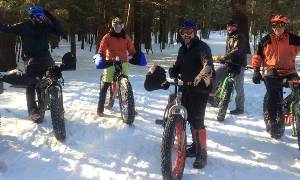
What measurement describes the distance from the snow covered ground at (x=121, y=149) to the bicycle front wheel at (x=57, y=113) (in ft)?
0.51

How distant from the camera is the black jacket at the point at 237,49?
9.50 meters

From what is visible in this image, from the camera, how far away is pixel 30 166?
664cm

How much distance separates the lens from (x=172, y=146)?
18.7ft

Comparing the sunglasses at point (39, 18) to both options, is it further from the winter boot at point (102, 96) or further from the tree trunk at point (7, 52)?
the tree trunk at point (7, 52)

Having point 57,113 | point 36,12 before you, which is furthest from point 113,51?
point 57,113

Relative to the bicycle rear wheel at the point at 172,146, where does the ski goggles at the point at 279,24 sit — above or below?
above

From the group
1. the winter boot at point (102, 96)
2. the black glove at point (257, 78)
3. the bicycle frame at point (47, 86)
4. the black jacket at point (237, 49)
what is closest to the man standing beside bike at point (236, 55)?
the black jacket at point (237, 49)

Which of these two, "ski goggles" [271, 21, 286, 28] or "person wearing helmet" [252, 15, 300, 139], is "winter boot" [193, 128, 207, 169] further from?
"ski goggles" [271, 21, 286, 28]

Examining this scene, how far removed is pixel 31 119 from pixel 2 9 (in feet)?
22.9

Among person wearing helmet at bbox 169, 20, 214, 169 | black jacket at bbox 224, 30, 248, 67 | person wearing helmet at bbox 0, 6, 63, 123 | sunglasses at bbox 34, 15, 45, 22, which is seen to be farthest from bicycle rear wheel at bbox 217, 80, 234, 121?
sunglasses at bbox 34, 15, 45, 22

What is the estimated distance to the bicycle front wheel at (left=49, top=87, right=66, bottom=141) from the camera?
24.9 feet

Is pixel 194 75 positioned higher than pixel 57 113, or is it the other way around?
pixel 194 75

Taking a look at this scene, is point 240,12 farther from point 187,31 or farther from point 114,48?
point 187,31

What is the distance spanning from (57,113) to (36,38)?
1747mm
